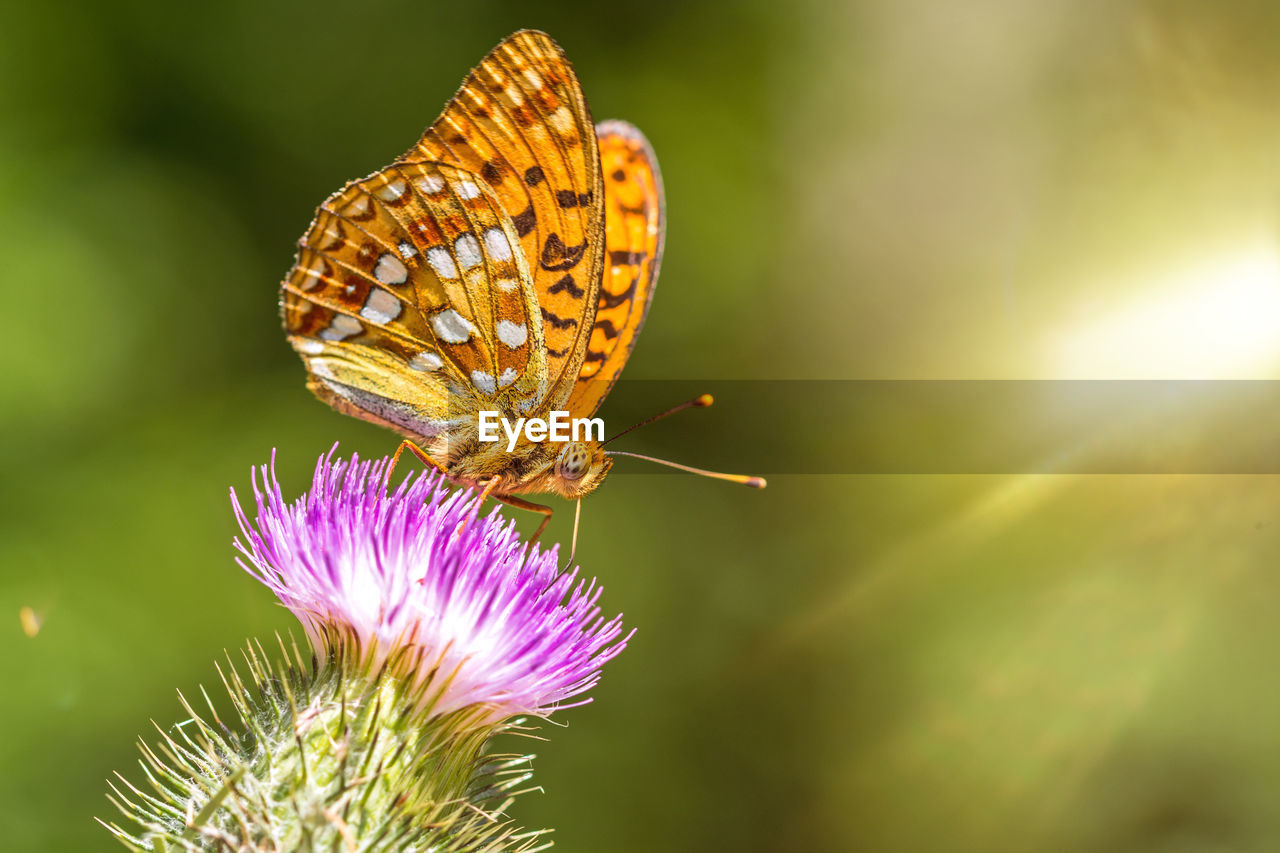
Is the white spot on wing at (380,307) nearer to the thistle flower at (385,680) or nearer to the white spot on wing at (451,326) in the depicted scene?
the white spot on wing at (451,326)

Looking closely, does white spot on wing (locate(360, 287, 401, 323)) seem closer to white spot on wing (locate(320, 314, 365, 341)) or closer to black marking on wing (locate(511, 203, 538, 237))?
white spot on wing (locate(320, 314, 365, 341))

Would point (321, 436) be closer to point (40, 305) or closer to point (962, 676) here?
point (40, 305)

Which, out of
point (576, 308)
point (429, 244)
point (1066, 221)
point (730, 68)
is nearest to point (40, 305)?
point (429, 244)

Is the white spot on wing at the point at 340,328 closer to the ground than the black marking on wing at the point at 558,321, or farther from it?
closer to the ground

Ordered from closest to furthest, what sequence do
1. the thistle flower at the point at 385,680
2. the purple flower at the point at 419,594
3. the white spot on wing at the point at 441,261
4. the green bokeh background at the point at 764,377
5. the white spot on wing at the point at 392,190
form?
1. the thistle flower at the point at 385,680
2. the purple flower at the point at 419,594
3. the white spot on wing at the point at 392,190
4. the white spot on wing at the point at 441,261
5. the green bokeh background at the point at 764,377

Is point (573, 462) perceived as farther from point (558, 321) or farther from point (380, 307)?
point (380, 307)

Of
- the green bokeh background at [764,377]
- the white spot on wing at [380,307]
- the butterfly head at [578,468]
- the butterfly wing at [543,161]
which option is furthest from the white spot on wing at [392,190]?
the green bokeh background at [764,377]
